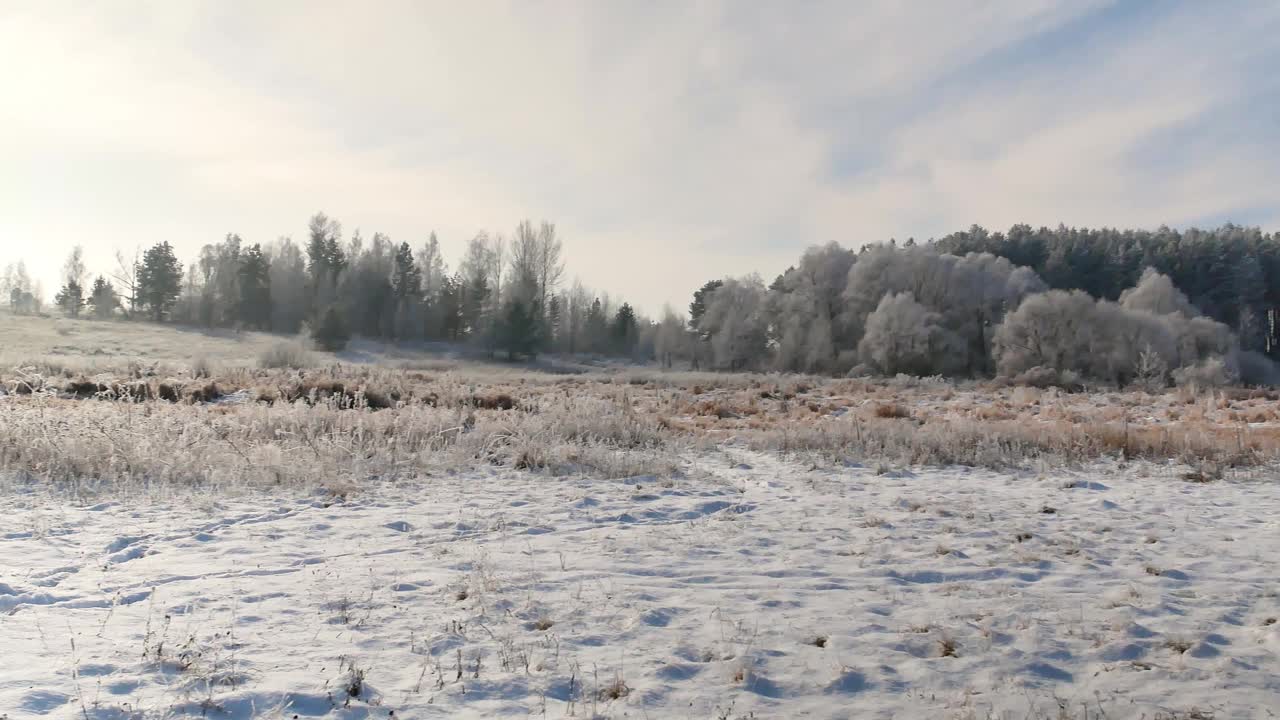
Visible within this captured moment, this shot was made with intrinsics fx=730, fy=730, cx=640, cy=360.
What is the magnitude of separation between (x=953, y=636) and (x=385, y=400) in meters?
15.7

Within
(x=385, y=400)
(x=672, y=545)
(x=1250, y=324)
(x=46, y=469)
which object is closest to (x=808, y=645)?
(x=672, y=545)

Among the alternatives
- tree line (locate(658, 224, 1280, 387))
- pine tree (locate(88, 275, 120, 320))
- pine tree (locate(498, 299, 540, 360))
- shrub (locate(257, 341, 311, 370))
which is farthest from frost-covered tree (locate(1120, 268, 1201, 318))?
pine tree (locate(88, 275, 120, 320))

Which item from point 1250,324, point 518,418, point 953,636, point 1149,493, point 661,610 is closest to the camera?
point 953,636

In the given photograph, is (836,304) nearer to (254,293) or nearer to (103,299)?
(254,293)

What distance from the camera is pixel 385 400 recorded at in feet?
58.0

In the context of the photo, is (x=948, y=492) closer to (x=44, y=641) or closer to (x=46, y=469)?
(x=44, y=641)

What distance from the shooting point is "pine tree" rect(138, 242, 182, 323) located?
211 feet

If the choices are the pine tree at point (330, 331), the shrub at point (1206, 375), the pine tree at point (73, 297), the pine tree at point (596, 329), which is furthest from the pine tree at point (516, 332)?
the pine tree at point (73, 297)

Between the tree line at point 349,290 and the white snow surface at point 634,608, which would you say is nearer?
the white snow surface at point 634,608

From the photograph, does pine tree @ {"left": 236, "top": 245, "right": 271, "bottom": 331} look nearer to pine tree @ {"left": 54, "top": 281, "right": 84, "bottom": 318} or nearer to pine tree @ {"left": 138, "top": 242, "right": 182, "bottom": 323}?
pine tree @ {"left": 138, "top": 242, "right": 182, "bottom": 323}

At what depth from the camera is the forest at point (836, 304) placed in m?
43.2

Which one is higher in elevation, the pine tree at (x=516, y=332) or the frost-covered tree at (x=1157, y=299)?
the frost-covered tree at (x=1157, y=299)

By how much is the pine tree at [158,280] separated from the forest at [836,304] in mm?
163

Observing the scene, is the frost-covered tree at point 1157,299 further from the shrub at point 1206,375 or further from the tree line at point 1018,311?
the shrub at point 1206,375
